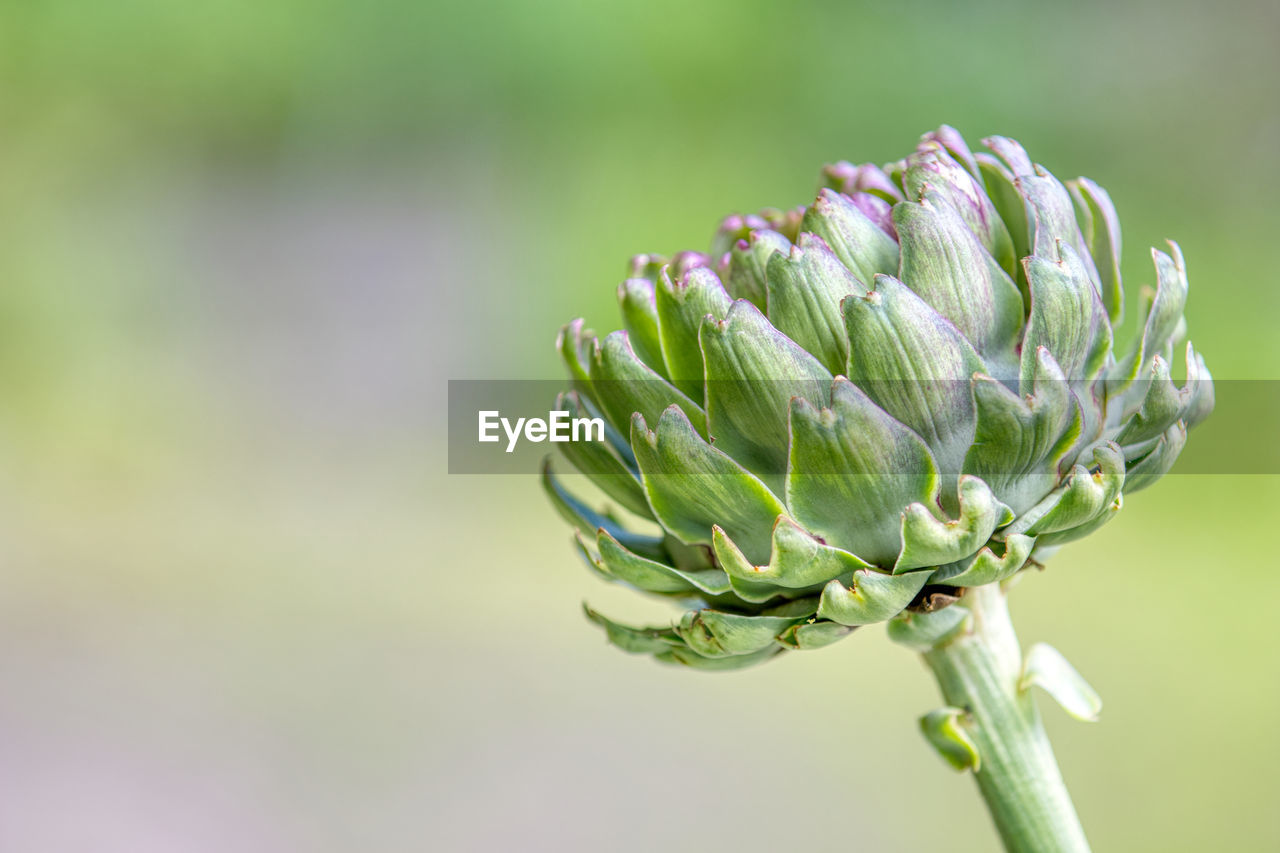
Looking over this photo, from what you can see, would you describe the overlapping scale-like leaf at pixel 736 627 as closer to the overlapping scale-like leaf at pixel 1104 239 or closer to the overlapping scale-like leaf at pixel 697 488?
the overlapping scale-like leaf at pixel 697 488

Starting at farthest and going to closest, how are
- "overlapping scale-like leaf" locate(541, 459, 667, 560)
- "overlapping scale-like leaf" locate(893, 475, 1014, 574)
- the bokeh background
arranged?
the bokeh background < "overlapping scale-like leaf" locate(541, 459, 667, 560) < "overlapping scale-like leaf" locate(893, 475, 1014, 574)

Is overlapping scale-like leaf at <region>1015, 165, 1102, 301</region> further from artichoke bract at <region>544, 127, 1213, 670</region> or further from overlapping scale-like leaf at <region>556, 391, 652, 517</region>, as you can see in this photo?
overlapping scale-like leaf at <region>556, 391, 652, 517</region>

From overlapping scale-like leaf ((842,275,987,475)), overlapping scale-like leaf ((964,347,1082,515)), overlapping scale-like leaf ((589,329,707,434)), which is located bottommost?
overlapping scale-like leaf ((964,347,1082,515))

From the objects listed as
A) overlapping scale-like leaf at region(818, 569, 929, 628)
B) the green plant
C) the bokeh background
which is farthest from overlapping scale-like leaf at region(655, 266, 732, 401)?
the bokeh background

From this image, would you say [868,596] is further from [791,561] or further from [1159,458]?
[1159,458]

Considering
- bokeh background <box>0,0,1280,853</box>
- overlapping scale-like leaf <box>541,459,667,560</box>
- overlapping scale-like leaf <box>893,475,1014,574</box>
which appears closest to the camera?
overlapping scale-like leaf <box>893,475,1014,574</box>

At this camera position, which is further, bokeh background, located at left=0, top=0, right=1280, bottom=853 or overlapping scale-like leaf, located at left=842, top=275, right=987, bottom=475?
bokeh background, located at left=0, top=0, right=1280, bottom=853

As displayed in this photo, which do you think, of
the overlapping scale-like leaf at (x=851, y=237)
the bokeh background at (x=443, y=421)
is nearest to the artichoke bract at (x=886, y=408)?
the overlapping scale-like leaf at (x=851, y=237)

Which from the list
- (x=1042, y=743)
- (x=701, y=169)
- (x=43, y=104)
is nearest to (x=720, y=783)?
(x=701, y=169)

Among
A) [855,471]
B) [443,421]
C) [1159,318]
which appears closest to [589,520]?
[855,471]
